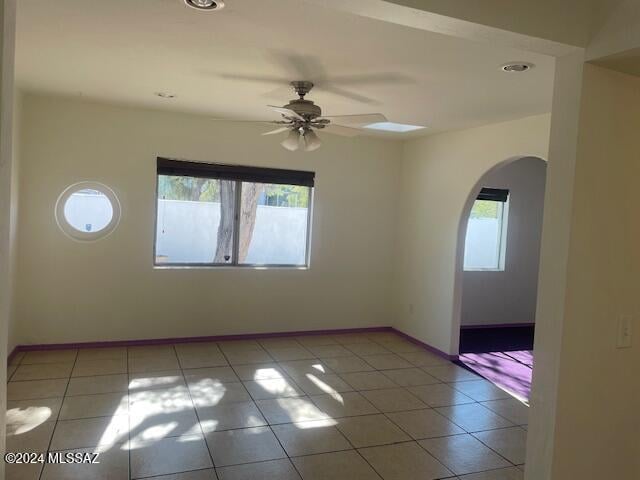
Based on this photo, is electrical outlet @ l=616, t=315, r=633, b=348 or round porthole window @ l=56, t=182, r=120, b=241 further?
round porthole window @ l=56, t=182, r=120, b=241

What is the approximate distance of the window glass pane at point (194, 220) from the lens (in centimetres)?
508

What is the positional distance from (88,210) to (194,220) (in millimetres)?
1038

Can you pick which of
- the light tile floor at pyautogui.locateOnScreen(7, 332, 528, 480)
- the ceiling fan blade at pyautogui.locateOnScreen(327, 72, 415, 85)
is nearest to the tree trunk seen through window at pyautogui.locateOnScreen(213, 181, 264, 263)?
the light tile floor at pyautogui.locateOnScreen(7, 332, 528, 480)

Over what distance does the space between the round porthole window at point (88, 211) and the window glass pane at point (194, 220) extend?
479mm

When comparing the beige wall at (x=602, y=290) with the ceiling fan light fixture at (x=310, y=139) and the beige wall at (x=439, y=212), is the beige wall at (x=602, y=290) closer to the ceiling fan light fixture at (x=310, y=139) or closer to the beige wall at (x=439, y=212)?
the ceiling fan light fixture at (x=310, y=139)

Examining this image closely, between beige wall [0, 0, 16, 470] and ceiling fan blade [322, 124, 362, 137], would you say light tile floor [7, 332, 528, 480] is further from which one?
ceiling fan blade [322, 124, 362, 137]

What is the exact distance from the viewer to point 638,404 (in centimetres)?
196

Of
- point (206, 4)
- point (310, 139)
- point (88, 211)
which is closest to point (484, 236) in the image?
point (310, 139)

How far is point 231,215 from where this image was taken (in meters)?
5.35

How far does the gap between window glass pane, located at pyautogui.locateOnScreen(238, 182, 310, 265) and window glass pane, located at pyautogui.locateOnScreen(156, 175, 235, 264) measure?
18cm

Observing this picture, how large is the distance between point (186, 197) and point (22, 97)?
171 centimetres

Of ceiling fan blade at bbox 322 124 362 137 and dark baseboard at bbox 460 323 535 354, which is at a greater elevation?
ceiling fan blade at bbox 322 124 362 137

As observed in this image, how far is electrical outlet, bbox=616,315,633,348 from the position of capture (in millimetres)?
1898

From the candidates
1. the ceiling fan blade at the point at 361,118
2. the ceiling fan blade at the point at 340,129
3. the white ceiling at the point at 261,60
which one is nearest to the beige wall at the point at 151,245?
the white ceiling at the point at 261,60
